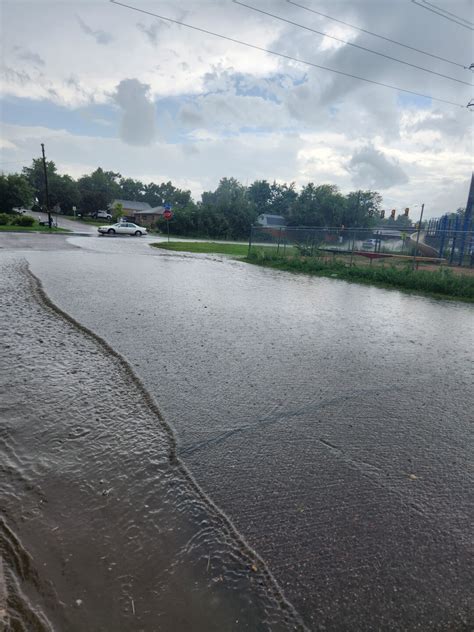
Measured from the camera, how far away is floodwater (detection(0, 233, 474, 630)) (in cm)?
215

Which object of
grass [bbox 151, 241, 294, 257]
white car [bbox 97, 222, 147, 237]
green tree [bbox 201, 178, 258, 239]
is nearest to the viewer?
grass [bbox 151, 241, 294, 257]

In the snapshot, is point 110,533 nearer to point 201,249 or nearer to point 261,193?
point 201,249

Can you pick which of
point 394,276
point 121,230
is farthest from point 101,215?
point 394,276

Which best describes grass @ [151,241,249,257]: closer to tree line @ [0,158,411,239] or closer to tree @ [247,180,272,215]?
tree line @ [0,158,411,239]

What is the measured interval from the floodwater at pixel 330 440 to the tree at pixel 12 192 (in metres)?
62.9

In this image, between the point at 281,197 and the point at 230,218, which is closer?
the point at 230,218

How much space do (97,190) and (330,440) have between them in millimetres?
96432

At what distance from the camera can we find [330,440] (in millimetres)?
3596

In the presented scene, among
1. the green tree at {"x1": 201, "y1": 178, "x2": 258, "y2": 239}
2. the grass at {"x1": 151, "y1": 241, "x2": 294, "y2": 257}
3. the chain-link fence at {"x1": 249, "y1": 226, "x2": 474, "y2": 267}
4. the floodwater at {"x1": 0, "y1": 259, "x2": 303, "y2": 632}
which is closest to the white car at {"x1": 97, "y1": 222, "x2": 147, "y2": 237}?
the grass at {"x1": 151, "y1": 241, "x2": 294, "y2": 257}

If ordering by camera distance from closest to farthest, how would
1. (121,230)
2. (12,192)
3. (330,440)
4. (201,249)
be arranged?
(330,440), (201,249), (121,230), (12,192)

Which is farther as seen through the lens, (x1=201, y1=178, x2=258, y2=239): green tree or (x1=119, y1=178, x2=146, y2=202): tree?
(x1=119, y1=178, x2=146, y2=202): tree

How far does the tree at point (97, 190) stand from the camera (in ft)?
252

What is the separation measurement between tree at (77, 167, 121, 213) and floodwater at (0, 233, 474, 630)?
250 ft

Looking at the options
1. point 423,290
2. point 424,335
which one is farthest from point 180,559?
point 423,290
